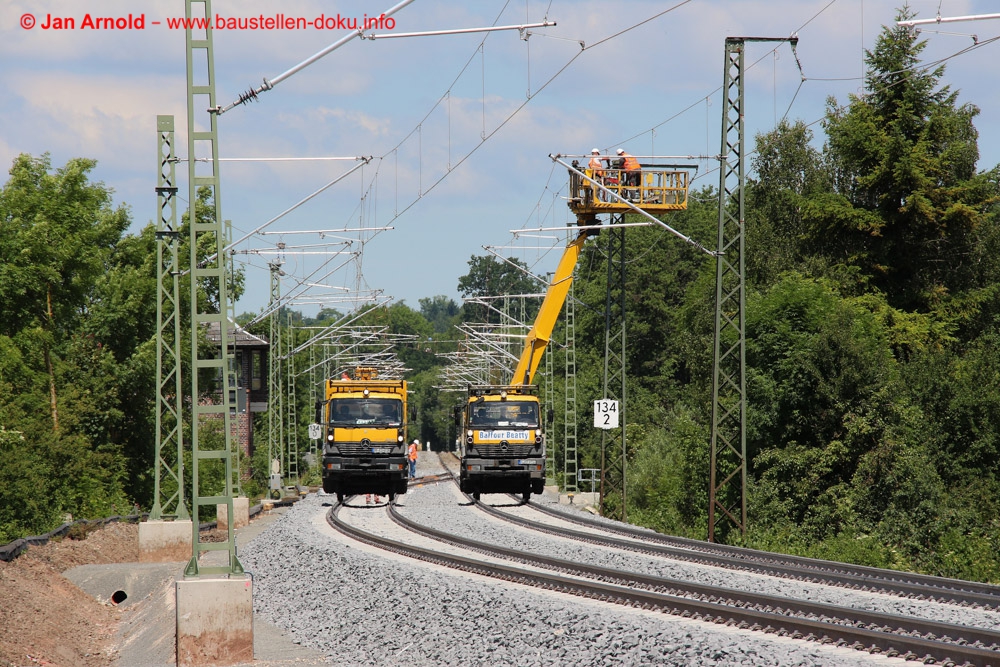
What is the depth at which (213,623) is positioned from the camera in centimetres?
1391

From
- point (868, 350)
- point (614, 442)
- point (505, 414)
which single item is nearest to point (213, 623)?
point (505, 414)

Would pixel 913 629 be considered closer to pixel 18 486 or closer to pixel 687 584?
pixel 687 584

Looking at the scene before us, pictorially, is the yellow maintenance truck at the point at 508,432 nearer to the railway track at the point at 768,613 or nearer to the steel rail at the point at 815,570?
the steel rail at the point at 815,570

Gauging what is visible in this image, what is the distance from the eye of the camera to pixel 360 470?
31.9 metres

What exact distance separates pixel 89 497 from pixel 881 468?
82.5ft

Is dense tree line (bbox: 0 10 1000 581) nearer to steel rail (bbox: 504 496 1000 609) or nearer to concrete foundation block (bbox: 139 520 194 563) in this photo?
steel rail (bbox: 504 496 1000 609)

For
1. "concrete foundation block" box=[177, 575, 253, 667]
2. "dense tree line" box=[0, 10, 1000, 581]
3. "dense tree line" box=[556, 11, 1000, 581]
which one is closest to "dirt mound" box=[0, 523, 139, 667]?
"concrete foundation block" box=[177, 575, 253, 667]

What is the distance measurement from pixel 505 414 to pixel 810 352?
333 inches

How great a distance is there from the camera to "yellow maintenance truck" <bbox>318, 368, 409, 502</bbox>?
31797 millimetres

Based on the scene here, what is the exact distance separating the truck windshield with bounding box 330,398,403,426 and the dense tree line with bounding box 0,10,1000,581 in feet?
19.0

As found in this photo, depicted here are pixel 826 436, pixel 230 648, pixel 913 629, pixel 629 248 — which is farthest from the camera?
pixel 629 248

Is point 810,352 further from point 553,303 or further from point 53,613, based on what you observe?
A: point 53,613

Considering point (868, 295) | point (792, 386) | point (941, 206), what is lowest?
point (792, 386)

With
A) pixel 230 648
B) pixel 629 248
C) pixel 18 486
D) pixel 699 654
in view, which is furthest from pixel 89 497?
pixel 629 248
